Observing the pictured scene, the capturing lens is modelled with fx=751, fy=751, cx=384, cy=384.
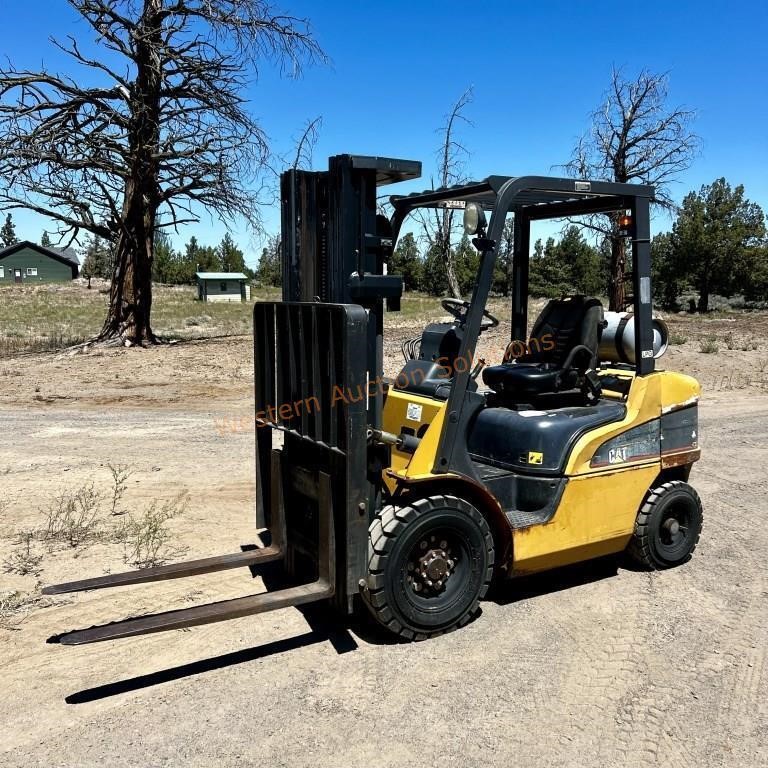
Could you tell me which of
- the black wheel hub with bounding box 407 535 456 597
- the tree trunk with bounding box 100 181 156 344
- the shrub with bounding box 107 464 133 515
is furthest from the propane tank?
the tree trunk with bounding box 100 181 156 344

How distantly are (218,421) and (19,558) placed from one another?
6.49m

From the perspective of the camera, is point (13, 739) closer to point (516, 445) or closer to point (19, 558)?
point (19, 558)

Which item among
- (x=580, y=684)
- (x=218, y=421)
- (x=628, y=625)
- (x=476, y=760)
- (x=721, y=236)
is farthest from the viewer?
(x=721, y=236)

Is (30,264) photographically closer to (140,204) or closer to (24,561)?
(140,204)

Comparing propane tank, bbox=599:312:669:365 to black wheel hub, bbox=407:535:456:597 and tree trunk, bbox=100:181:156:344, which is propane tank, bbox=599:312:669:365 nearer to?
black wheel hub, bbox=407:535:456:597

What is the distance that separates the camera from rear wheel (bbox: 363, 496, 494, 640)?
15.1 ft

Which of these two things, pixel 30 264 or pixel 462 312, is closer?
pixel 462 312

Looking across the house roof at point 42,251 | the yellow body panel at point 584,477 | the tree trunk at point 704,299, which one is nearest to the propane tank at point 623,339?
the yellow body panel at point 584,477

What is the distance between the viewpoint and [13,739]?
148 inches

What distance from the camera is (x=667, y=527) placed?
609cm

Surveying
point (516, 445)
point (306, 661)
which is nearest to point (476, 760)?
point (306, 661)

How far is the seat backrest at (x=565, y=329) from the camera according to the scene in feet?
19.1

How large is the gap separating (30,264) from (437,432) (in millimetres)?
95112

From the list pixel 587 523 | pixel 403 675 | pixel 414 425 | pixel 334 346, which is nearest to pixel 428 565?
pixel 403 675
